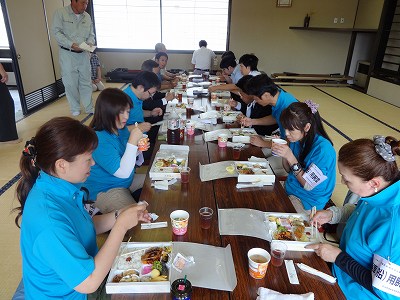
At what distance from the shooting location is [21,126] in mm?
4480

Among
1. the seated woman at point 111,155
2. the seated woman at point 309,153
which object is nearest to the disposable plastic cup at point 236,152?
the seated woman at point 309,153

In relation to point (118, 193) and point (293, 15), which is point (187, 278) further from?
point (293, 15)

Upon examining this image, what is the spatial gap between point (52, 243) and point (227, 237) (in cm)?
69

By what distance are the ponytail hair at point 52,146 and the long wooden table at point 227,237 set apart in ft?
1.50

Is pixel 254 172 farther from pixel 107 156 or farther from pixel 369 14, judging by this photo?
pixel 369 14

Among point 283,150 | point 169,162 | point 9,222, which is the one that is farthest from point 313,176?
point 9,222

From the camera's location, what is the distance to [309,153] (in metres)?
1.87

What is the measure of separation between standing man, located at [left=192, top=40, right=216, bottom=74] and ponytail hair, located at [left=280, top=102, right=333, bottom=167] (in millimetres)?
4568

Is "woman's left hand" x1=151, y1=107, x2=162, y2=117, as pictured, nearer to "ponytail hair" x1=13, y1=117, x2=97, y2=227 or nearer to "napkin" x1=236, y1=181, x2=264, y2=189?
"napkin" x1=236, y1=181, x2=264, y2=189

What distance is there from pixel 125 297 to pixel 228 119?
211cm

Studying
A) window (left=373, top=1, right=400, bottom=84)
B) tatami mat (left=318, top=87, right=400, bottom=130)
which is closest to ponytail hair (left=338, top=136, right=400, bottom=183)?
tatami mat (left=318, top=87, right=400, bottom=130)

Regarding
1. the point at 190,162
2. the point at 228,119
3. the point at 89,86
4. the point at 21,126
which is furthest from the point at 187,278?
the point at 89,86

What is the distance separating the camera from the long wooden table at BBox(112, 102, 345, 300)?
105cm

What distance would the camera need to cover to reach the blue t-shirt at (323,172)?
1.79m
